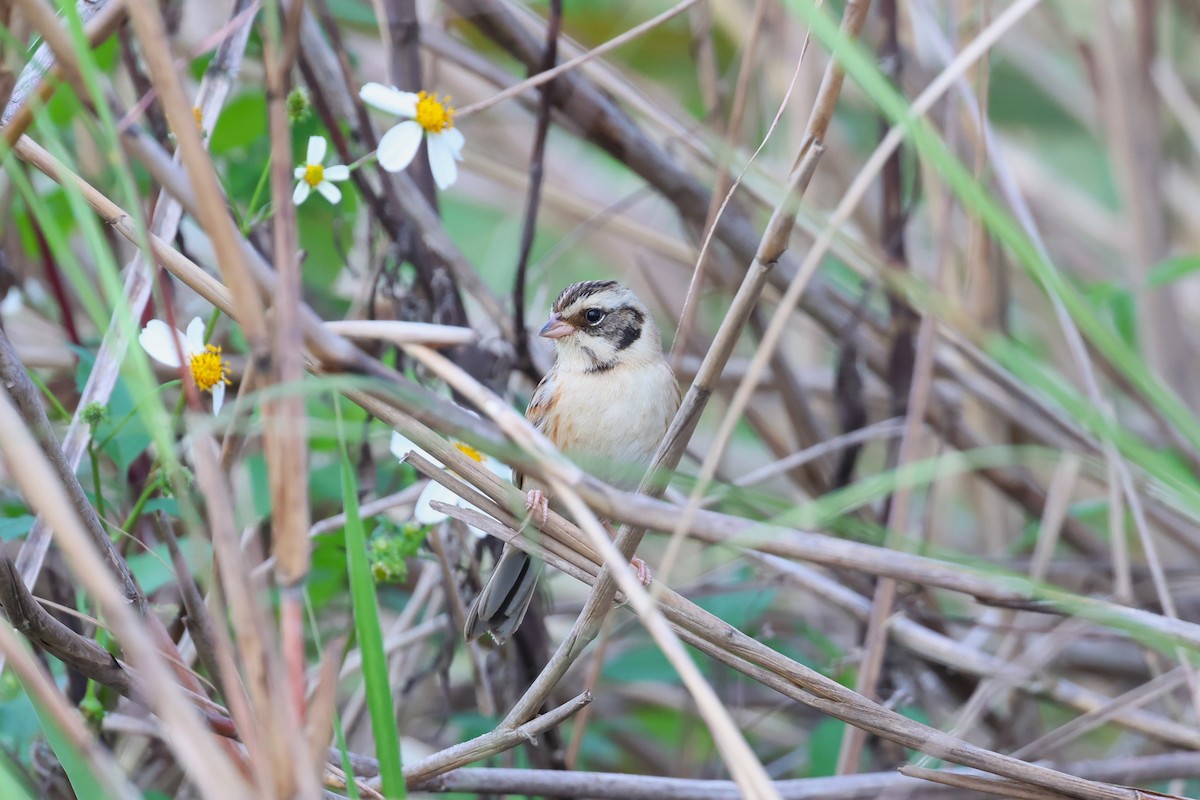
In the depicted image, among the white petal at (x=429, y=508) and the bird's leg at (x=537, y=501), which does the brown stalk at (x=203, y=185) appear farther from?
the bird's leg at (x=537, y=501)

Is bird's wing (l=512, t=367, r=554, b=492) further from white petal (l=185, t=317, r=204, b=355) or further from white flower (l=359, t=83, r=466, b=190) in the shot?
white petal (l=185, t=317, r=204, b=355)

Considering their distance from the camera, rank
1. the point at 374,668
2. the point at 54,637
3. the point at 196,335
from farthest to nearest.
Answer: the point at 196,335 < the point at 54,637 < the point at 374,668

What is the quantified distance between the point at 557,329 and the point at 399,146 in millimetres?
793

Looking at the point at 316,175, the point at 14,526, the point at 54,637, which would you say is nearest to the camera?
the point at 54,637

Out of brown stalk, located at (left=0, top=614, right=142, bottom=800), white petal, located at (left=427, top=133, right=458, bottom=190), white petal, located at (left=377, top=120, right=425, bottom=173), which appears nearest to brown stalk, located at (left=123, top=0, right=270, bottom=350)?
brown stalk, located at (left=0, top=614, right=142, bottom=800)

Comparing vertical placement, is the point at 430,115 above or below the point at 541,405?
above

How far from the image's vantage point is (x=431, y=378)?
8.34ft

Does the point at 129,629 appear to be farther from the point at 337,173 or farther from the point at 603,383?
the point at 603,383

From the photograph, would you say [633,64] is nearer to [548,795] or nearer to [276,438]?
[548,795]

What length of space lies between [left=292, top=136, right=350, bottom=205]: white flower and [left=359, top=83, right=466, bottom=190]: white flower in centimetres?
9

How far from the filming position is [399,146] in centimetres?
206

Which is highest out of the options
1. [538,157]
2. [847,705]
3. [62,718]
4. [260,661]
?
[538,157]

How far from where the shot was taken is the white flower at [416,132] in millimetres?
2039

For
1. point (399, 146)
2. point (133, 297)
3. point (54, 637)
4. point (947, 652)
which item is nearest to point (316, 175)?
point (399, 146)
